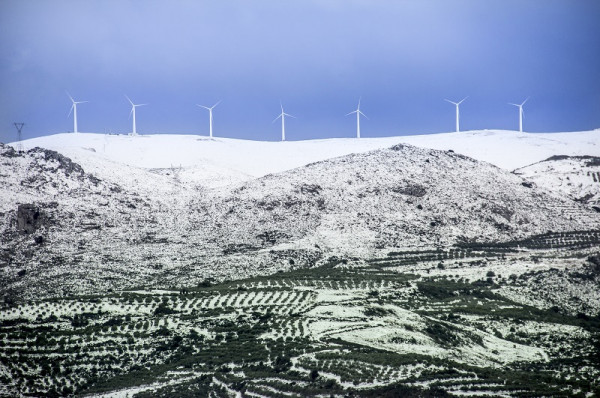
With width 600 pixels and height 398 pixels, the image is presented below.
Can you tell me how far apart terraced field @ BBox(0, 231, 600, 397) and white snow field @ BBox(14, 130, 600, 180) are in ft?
213

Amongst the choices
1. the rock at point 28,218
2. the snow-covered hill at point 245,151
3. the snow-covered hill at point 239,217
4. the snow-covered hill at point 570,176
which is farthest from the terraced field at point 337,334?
the snow-covered hill at point 245,151

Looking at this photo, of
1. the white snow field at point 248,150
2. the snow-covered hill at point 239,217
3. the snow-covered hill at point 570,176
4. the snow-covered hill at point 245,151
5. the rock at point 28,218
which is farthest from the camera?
the white snow field at point 248,150

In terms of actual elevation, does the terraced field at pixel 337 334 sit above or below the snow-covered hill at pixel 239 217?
below

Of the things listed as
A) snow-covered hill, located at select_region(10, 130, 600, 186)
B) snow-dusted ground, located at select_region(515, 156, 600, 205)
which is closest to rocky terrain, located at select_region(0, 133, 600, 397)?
snow-dusted ground, located at select_region(515, 156, 600, 205)

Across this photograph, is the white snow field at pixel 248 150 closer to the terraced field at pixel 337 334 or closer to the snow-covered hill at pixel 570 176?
the snow-covered hill at pixel 570 176

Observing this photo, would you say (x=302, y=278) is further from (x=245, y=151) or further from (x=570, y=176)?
(x=245, y=151)

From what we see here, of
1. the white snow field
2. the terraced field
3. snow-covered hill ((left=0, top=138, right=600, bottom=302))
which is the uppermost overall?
the white snow field

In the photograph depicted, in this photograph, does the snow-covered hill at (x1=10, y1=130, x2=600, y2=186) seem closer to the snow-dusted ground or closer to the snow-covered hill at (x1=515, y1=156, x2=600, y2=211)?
the snow-dusted ground

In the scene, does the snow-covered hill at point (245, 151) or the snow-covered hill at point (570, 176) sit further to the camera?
the snow-covered hill at point (245, 151)

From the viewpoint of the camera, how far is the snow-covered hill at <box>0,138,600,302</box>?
9994cm

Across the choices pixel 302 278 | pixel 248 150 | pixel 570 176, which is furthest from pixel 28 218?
pixel 570 176

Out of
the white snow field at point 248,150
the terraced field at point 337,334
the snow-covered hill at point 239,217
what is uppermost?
the white snow field at point 248,150

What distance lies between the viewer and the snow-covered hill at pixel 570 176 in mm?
132250

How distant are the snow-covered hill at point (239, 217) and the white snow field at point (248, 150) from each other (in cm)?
2411
